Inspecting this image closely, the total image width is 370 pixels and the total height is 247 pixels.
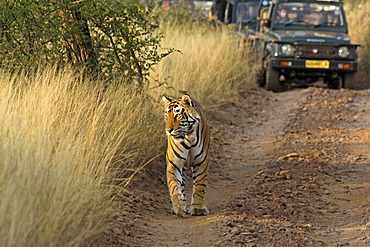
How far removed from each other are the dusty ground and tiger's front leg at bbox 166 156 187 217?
90mm

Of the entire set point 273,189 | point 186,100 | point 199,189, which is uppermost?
point 186,100

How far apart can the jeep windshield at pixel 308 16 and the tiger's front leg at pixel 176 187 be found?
36.7 feet

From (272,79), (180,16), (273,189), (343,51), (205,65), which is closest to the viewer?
(273,189)

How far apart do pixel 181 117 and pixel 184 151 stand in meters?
0.33

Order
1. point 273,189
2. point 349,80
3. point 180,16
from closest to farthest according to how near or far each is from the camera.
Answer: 1. point 273,189
2. point 349,80
3. point 180,16

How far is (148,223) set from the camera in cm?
733

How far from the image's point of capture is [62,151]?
637cm

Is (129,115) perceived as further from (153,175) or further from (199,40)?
(199,40)

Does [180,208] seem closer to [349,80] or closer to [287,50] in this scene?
[287,50]

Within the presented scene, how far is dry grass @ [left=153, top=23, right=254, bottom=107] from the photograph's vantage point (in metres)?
13.1

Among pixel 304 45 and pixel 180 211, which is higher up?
pixel 180 211

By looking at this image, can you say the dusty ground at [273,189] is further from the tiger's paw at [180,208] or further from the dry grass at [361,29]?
the dry grass at [361,29]

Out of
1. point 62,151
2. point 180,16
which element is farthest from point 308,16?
point 62,151

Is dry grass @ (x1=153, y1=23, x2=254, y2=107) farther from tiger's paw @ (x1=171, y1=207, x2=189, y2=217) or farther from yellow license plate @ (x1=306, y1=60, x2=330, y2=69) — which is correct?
tiger's paw @ (x1=171, y1=207, x2=189, y2=217)
